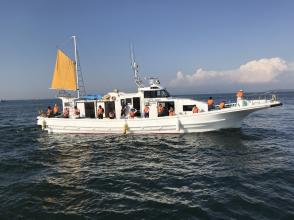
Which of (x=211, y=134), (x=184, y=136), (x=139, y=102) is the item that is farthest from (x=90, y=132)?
(x=211, y=134)

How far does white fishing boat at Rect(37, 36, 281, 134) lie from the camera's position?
22.8m

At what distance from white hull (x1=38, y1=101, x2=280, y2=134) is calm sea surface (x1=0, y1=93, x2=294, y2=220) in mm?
1210

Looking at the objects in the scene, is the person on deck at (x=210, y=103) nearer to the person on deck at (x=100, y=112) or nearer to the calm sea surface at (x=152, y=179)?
the calm sea surface at (x=152, y=179)

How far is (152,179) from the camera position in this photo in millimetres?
13445

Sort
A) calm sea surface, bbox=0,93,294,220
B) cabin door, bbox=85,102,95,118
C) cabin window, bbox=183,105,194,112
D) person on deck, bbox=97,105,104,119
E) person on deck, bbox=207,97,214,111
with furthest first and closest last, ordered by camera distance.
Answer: cabin door, bbox=85,102,95,118
person on deck, bbox=97,105,104,119
cabin window, bbox=183,105,194,112
person on deck, bbox=207,97,214,111
calm sea surface, bbox=0,93,294,220

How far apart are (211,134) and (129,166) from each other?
9524mm

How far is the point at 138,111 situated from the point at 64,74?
8425 millimetres

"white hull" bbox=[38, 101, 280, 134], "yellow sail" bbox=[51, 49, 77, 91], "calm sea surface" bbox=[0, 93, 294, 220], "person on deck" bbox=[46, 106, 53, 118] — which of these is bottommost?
"calm sea surface" bbox=[0, 93, 294, 220]

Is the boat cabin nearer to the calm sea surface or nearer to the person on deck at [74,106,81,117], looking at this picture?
the person on deck at [74,106,81,117]

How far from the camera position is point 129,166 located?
1573 cm

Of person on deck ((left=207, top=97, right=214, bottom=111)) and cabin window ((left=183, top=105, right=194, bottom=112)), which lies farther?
cabin window ((left=183, top=105, right=194, bottom=112))

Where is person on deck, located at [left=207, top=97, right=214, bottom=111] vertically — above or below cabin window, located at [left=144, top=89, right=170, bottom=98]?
below

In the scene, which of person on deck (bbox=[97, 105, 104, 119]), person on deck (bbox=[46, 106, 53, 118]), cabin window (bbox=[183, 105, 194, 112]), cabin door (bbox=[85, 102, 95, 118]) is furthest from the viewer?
person on deck (bbox=[46, 106, 53, 118])

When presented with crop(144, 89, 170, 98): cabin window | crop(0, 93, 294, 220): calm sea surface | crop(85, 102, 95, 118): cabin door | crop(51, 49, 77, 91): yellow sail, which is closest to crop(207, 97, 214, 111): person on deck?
crop(0, 93, 294, 220): calm sea surface
